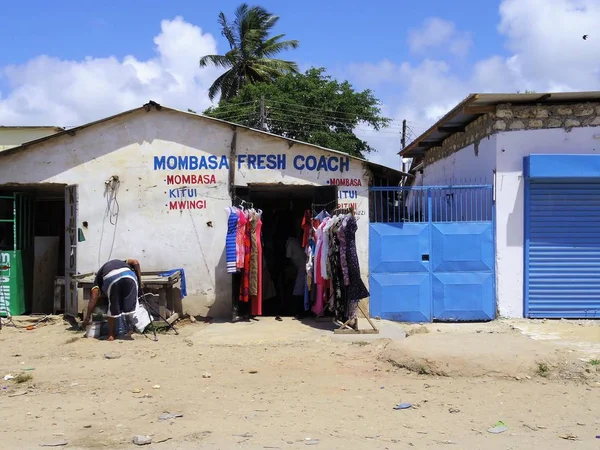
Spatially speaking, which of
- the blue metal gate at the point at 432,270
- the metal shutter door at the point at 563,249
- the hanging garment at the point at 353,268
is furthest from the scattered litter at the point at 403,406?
the metal shutter door at the point at 563,249

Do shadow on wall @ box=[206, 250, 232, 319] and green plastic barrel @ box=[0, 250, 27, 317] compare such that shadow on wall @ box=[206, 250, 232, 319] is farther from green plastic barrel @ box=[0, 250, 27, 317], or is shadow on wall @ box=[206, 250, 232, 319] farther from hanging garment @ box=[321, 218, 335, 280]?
green plastic barrel @ box=[0, 250, 27, 317]

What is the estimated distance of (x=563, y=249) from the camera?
1041cm

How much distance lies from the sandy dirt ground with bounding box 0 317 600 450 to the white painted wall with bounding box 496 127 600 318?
36.5 inches

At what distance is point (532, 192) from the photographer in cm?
1041

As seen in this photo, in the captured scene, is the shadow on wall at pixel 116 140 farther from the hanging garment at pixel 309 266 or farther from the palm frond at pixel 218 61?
the palm frond at pixel 218 61

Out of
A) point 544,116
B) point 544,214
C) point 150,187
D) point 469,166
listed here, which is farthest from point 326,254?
point 544,116

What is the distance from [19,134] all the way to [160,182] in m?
14.4

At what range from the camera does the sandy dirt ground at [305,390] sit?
4.98m

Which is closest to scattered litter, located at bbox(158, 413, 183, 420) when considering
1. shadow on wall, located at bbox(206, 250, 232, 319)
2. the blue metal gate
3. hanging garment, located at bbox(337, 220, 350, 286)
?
hanging garment, located at bbox(337, 220, 350, 286)

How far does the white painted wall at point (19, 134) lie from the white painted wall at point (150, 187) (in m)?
11.6

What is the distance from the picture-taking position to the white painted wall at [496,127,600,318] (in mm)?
10344

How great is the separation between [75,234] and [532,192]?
840 centimetres

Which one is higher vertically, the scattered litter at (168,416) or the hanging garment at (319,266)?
the hanging garment at (319,266)

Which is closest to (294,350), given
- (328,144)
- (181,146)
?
(181,146)
